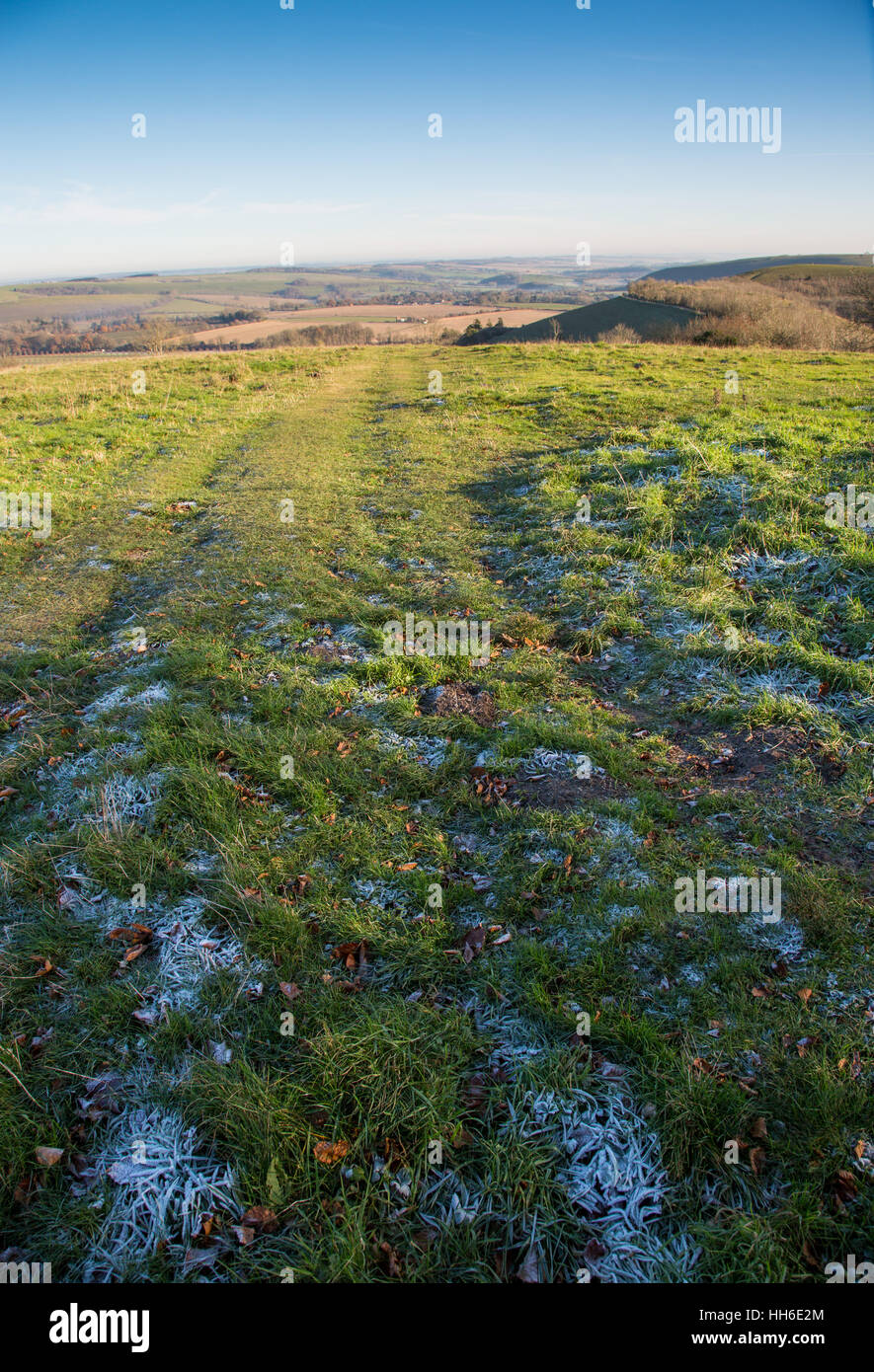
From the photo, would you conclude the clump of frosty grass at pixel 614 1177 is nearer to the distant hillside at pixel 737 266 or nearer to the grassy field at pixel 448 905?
the grassy field at pixel 448 905

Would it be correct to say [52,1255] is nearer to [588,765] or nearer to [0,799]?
[0,799]

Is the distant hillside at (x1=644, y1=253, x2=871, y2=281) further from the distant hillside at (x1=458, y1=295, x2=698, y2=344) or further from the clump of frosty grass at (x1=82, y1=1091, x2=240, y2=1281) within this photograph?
the clump of frosty grass at (x1=82, y1=1091, x2=240, y2=1281)

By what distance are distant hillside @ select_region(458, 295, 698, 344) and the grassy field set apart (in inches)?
1604

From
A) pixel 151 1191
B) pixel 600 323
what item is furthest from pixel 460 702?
pixel 600 323

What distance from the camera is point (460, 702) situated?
23.2 ft

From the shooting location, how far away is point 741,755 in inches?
237

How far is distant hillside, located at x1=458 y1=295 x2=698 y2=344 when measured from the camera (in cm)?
4544

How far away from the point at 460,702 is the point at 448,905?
2.76m

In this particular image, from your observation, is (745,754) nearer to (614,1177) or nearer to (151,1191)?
(614,1177)

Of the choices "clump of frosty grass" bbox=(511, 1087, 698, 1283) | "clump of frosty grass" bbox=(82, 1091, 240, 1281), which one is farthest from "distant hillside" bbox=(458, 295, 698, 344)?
"clump of frosty grass" bbox=(82, 1091, 240, 1281)

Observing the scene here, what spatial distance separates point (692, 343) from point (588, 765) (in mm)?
38110

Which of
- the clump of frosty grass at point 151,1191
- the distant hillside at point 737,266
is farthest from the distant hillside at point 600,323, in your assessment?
the distant hillside at point 737,266

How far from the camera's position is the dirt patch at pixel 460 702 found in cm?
685
